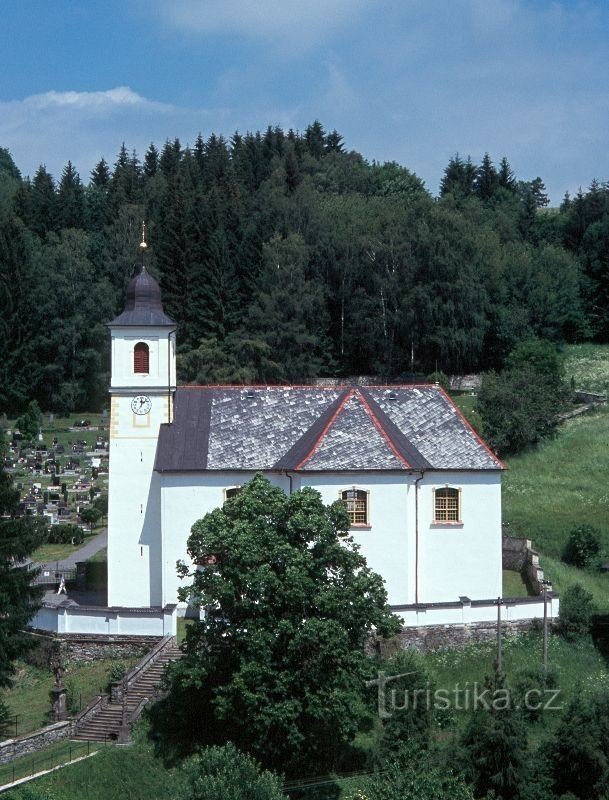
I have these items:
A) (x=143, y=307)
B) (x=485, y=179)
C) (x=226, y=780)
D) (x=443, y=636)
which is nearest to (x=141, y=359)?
(x=143, y=307)

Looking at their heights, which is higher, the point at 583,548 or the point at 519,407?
the point at 519,407

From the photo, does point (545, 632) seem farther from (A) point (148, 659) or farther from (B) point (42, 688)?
(B) point (42, 688)

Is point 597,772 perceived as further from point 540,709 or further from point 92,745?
point 92,745

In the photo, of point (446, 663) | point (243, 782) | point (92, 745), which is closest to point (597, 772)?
point (446, 663)

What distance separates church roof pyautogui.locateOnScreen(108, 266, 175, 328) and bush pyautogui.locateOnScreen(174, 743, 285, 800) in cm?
1744

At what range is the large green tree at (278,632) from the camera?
31.2 meters

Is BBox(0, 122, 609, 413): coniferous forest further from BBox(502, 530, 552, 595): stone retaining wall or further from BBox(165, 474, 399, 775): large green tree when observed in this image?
BBox(165, 474, 399, 775): large green tree

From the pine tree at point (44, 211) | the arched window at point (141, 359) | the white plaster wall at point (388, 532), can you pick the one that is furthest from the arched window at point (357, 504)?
the pine tree at point (44, 211)

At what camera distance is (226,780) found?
27234mm

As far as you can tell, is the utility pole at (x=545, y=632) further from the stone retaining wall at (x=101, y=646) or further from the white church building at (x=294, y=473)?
the stone retaining wall at (x=101, y=646)

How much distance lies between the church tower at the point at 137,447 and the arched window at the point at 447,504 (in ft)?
30.2

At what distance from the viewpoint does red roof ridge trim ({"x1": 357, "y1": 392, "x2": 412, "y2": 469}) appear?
131 ft

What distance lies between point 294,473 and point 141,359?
6.99 meters

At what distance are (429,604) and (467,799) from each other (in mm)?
9822
